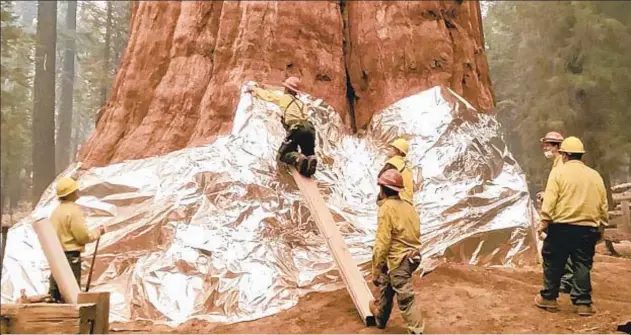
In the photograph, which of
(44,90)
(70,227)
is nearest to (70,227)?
(70,227)

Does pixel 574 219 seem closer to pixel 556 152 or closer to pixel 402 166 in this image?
pixel 556 152

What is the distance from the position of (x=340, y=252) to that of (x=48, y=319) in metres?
2.51

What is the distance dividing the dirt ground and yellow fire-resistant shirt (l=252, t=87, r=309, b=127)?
1941 mm

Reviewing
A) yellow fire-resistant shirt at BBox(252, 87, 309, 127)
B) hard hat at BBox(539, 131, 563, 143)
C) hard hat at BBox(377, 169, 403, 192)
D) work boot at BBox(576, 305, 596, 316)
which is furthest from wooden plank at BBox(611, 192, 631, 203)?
hard hat at BBox(377, 169, 403, 192)

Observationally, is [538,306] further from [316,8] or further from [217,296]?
[316,8]

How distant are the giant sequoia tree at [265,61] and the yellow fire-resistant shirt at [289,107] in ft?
2.52

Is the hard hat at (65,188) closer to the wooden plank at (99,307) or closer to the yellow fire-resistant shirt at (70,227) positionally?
the yellow fire-resistant shirt at (70,227)

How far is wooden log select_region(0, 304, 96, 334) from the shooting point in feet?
9.08

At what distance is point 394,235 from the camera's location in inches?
158

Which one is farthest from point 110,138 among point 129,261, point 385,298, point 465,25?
point 465,25

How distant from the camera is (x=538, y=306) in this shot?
4.67 meters

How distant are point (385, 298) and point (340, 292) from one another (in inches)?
34.9

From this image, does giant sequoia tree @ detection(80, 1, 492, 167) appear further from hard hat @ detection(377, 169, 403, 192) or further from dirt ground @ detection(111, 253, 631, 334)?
hard hat @ detection(377, 169, 403, 192)

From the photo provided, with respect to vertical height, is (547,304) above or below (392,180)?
below
